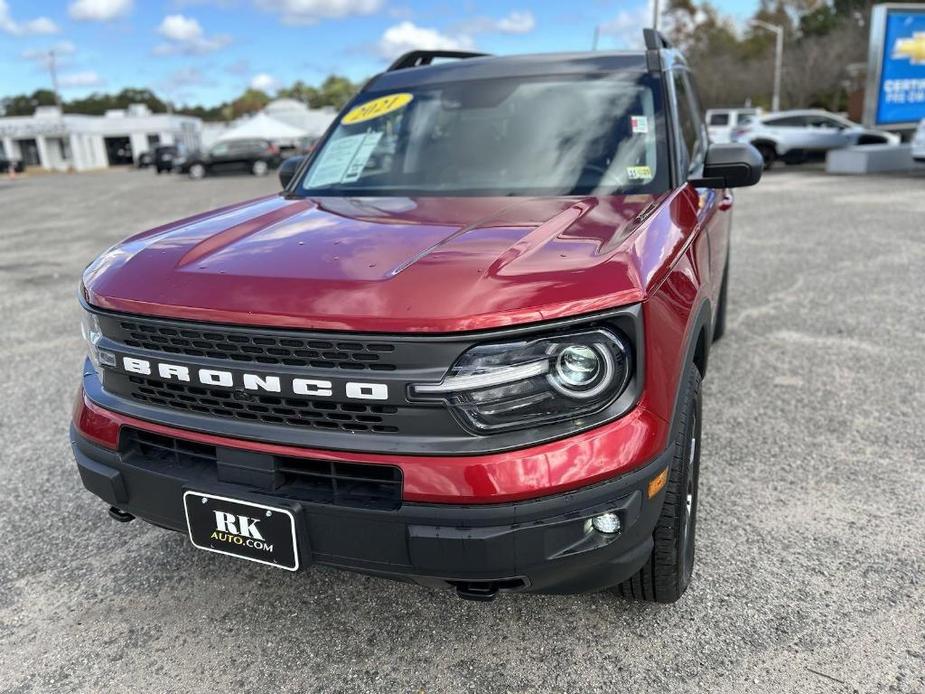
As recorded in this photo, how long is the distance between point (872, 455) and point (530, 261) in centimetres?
247

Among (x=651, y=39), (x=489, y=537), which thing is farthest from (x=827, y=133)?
(x=489, y=537)

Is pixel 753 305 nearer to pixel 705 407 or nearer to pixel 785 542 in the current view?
pixel 705 407

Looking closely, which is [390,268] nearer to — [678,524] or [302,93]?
[678,524]

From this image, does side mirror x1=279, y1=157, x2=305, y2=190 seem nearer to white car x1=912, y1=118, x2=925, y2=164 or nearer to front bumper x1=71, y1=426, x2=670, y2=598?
front bumper x1=71, y1=426, x2=670, y2=598

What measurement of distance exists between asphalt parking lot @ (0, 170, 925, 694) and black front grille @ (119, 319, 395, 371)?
100cm

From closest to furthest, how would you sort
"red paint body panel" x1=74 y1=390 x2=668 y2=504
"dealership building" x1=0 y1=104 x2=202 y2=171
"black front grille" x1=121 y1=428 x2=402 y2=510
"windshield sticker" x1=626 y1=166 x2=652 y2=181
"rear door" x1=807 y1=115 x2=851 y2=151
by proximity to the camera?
"red paint body panel" x1=74 y1=390 x2=668 y2=504
"black front grille" x1=121 y1=428 x2=402 y2=510
"windshield sticker" x1=626 y1=166 x2=652 y2=181
"rear door" x1=807 y1=115 x2=851 y2=151
"dealership building" x1=0 y1=104 x2=202 y2=171

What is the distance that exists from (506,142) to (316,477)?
182cm

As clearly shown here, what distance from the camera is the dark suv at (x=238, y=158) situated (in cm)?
2867

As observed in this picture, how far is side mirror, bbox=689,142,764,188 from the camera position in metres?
2.92

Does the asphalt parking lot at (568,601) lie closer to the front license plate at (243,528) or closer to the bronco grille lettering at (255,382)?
the front license plate at (243,528)

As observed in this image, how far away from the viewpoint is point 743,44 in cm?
5534

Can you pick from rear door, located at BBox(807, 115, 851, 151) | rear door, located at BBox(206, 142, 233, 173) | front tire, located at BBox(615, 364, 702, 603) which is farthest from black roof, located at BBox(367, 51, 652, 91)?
rear door, located at BBox(206, 142, 233, 173)

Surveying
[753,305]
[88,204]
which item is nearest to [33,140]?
[88,204]

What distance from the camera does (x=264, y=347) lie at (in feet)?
6.19
